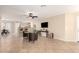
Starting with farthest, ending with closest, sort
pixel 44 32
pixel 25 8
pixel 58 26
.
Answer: pixel 44 32 → pixel 58 26 → pixel 25 8

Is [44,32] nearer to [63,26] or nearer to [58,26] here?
[58,26]

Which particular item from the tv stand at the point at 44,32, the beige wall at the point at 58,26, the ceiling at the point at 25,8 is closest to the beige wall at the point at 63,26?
the beige wall at the point at 58,26

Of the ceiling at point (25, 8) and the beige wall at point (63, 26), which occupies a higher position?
the ceiling at point (25, 8)

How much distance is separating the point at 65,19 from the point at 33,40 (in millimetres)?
2570

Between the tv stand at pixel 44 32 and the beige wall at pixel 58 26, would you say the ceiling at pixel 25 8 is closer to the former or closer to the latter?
the beige wall at pixel 58 26

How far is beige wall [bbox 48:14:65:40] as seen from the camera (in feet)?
29.0

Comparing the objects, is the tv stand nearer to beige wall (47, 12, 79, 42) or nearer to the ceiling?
beige wall (47, 12, 79, 42)

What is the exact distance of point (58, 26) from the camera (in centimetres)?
903

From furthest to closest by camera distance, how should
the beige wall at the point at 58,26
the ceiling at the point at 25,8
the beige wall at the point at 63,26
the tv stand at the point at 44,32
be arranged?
the tv stand at the point at 44,32 → the beige wall at the point at 58,26 → the beige wall at the point at 63,26 → the ceiling at the point at 25,8

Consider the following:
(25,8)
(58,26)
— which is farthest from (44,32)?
(25,8)

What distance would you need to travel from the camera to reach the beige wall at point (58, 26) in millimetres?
8828
